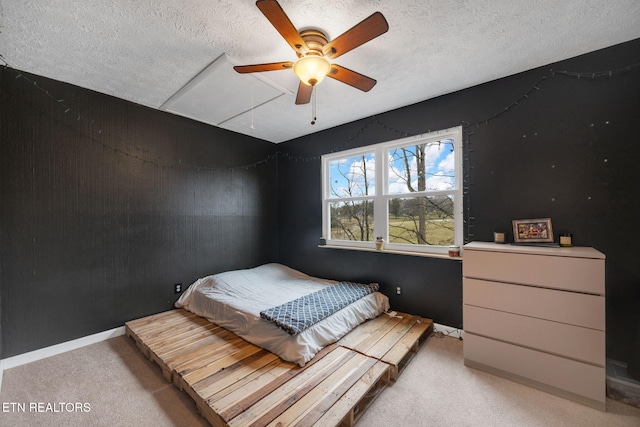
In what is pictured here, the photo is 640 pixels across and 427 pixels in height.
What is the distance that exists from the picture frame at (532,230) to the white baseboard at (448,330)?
3.54 feet

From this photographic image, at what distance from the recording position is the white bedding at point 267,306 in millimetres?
2029

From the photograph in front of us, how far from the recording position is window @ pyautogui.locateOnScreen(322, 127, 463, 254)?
9.00 ft

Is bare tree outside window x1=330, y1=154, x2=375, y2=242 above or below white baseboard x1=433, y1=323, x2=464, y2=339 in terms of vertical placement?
above

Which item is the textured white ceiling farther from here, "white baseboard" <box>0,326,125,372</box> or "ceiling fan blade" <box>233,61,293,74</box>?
"white baseboard" <box>0,326,125,372</box>

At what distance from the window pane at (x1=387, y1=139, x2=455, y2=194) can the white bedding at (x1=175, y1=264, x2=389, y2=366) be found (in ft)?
4.55

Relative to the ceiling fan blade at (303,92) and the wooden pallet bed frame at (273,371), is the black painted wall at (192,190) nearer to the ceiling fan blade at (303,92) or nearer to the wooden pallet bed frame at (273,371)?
the wooden pallet bed frame at (273,371)

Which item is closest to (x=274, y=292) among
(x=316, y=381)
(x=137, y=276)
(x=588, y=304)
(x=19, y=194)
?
(x=316, y=381)

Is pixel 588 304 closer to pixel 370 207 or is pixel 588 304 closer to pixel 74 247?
pixel 370 207

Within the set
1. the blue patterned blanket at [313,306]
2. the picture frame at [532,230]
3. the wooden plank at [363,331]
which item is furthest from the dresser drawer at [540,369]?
the blue patterned blanket at [313,306]

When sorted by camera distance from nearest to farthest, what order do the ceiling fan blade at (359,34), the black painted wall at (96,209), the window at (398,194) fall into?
the ceiling fan blade at (359,34) → the black painted wall at (96,209) → the window at (398,194)

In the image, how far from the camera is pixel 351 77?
70.2 inches

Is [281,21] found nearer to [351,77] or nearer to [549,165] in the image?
[351,77]

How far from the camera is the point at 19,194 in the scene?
2.14m

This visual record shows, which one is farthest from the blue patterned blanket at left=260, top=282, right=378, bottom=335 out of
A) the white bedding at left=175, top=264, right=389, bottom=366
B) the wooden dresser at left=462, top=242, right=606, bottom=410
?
the wooden dresser at left=462, top=242, right=606, bottom=410
